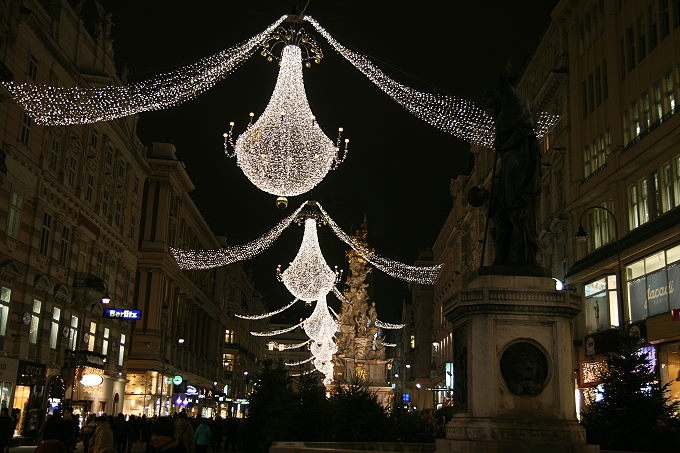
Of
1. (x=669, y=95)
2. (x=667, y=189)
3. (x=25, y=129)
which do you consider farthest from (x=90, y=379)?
(x=669, y=95)

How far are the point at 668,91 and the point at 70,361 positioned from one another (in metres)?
30.5

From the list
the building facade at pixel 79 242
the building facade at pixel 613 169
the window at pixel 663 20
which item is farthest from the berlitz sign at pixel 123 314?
the window at pixel 663 20

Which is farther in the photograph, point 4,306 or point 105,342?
point 105,342

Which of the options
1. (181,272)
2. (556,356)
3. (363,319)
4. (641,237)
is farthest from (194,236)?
(556,356)

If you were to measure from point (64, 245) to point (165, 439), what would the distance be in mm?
33125

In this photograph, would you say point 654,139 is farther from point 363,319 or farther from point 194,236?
point 194,236

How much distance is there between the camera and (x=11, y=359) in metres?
32.3

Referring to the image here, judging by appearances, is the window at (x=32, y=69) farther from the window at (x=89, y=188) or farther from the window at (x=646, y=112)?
the window at (x=646, y=112)

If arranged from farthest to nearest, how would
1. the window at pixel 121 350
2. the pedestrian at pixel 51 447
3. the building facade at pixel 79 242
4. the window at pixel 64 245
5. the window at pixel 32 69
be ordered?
the window at pixel 121 350
the window at pixel 64 245
the window at pixel 32 69
the building facade at pixel 79 242
the pedestrian at pixel 51 447

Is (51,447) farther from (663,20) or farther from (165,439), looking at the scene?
(663,20)

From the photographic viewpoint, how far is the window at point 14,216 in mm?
32544

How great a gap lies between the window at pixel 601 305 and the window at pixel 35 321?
2725 centimetres

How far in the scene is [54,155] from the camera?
38094 millimetres

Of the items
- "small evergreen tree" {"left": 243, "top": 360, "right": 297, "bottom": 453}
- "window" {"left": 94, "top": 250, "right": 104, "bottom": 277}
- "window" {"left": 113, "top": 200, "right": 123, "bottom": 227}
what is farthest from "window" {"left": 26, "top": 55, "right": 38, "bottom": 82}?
"small evergreen tree" {"left": 243, "top": 360, "right": 297, "bottom": 453}
